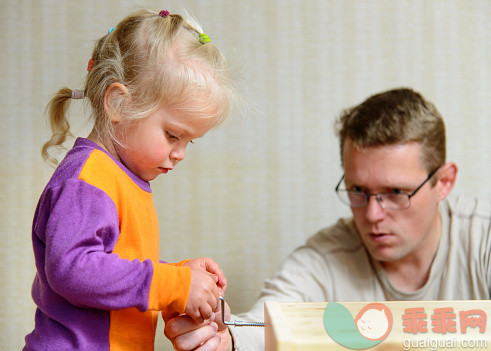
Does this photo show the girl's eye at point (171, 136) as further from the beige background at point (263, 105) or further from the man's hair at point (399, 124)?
the beige background at point (263, 105)

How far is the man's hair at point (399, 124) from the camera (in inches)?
57.9

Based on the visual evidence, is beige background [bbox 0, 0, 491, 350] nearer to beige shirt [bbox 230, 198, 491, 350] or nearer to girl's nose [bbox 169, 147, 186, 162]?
beige shirt [bbox 230, 198, 491, 350]

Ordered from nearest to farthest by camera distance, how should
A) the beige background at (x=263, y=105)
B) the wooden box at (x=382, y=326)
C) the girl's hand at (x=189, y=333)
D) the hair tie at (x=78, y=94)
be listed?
1. the wooden box at (x=382, y=326)
2. the girl's hand at (x=189, y=333)
3. the hair tie at (x=78, y=94)
4. the beige background at (x=263, y=105)

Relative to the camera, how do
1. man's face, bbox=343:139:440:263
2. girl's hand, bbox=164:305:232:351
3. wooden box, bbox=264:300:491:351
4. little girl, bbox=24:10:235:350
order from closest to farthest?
wooden box, bbox=264:300:491:351 < little girl, bbox=24:10:235:350 < girl's hand, bbox=164:305:232:351 < man's face, bbox=343:139:440:263

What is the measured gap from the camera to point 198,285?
2.49 ft

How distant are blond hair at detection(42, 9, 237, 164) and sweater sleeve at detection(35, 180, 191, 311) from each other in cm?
16

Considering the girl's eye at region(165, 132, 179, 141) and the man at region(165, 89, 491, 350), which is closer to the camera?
the girl's eye at region(165, 132, 179, 141)

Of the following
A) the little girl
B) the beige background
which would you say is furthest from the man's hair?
the little girl

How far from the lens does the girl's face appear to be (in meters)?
0.84

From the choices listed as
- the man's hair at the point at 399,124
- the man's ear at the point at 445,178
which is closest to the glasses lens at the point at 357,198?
the man's hair at the point at 399,124

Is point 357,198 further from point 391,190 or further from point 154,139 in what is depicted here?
point 154,139

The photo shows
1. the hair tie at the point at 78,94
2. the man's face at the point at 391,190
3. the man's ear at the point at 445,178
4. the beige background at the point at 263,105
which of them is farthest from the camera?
the beige background at the point at 263,105

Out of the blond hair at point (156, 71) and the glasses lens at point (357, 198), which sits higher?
the blond hair at point (156, 71)

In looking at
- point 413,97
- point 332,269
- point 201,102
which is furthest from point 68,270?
point 413,97
